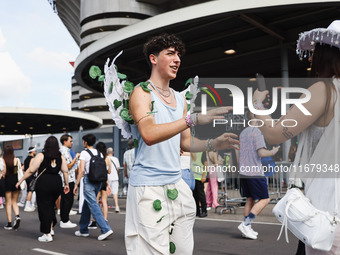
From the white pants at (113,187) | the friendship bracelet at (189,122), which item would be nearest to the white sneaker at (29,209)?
the white pants at (113,187)

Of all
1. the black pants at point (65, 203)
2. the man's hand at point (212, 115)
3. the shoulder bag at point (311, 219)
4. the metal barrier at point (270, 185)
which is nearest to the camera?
the shoulder bag at point (311, 219)

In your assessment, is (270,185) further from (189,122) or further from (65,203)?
(189,122)

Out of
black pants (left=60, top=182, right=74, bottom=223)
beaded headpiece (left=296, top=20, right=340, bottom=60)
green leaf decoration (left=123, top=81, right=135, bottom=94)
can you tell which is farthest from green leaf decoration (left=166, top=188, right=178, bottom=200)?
black pants (left=60, top=182, right=74, bottom=223)

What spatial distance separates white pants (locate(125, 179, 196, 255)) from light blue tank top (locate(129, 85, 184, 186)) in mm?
47

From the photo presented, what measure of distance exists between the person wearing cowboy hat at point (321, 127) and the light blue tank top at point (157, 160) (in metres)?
0.85

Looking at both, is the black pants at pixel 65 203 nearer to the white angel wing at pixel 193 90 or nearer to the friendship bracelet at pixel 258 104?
the white angel wing at pixel 193 90

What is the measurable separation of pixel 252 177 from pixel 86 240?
317cm

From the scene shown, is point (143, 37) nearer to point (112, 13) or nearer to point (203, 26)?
point (203, 26)

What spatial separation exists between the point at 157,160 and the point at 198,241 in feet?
15.2

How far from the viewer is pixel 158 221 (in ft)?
8.54

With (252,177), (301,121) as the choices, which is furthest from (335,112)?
(252,177)

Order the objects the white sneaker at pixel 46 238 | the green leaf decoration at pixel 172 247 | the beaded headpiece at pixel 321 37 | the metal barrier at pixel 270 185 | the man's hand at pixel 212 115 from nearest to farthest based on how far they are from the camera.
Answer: the beaded headpiece at pixel 321 37 < the man's hand at pixel 212 115 < the green leaf decoration at pixel 172 247 < the white sneaker at pixel 46 238 < the metal barrier at pixel 270 185

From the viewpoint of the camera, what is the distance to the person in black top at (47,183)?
731cm

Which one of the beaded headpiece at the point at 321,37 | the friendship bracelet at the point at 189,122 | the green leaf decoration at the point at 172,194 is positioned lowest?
the green leaf decoration at the point at 172,194
